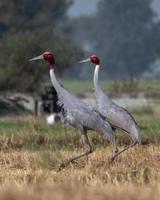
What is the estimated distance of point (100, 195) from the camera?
870cm

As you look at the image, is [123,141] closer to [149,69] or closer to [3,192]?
[3,192]

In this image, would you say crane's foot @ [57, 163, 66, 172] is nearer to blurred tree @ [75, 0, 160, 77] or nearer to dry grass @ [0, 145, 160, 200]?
dry grass @ [0, 145, 160, 200]

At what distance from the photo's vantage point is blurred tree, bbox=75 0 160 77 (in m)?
111

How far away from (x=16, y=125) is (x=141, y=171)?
1075cm

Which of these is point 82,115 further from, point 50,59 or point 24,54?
point 24,54

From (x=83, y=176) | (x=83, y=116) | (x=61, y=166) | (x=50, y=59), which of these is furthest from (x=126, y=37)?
(x=83, y=176)

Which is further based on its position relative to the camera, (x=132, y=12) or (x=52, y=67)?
(x=132, y=12)

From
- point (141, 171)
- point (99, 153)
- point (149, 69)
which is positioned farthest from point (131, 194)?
point (149, 69)

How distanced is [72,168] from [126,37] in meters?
103

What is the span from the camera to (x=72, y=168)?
43.2ft

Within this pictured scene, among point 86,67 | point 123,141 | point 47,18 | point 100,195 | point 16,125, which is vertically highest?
point 86,67

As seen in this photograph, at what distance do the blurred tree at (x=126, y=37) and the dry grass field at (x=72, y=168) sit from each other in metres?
86.1

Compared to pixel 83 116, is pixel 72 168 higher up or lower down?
lower down

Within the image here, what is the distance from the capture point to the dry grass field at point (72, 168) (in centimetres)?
888
